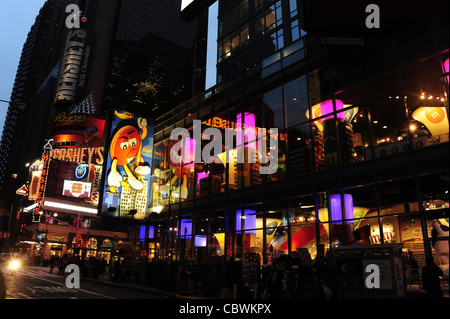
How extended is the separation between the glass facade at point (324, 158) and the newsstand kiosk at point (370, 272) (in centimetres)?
330

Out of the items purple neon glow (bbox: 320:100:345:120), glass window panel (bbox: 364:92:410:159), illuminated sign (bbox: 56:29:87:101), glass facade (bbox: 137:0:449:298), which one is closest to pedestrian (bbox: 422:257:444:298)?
glass facade (bbox: 137:0:449:298)

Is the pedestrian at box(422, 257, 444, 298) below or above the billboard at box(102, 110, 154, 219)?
below

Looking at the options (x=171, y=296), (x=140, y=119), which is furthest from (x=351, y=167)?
(x=140, y=119)

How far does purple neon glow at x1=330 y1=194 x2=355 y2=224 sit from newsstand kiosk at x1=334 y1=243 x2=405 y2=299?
4.55 meters

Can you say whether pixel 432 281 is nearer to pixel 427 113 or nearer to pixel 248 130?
pixel 427 113

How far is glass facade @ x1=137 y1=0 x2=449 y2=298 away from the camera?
17.1 m

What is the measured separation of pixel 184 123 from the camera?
32438 millimetres

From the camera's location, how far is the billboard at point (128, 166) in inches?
1494

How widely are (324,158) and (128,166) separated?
25.6m

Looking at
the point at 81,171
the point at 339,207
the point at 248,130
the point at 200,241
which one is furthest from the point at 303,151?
the point at 81,171

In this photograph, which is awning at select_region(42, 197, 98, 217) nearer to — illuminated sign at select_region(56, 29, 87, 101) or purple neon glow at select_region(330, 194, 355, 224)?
purple neon glow at select_region(330, 194, 355, 224)

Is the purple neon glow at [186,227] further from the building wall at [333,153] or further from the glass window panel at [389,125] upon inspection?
the glass window panel at [389,125]

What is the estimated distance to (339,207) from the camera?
62.4 feet
